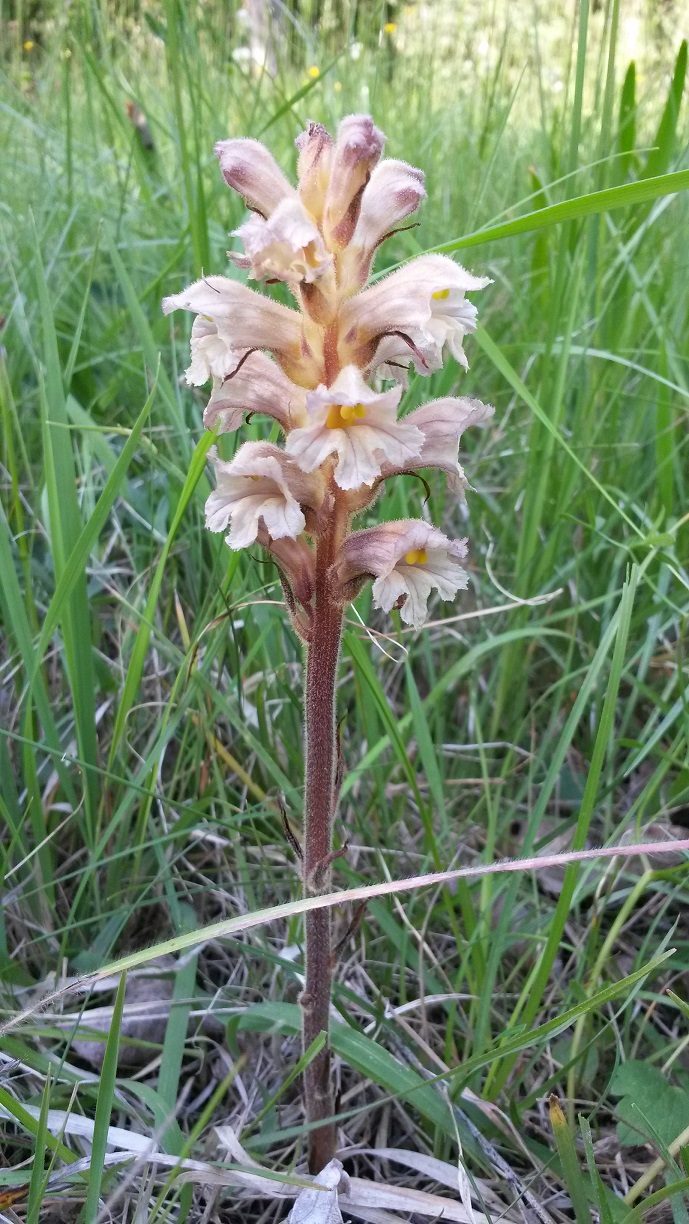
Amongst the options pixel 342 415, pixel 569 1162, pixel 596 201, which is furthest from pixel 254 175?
pixel 569 1162

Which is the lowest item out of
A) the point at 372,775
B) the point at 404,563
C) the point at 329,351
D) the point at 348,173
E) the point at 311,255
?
the point at 372,775

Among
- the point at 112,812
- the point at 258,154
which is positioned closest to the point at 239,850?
the point at 112,812

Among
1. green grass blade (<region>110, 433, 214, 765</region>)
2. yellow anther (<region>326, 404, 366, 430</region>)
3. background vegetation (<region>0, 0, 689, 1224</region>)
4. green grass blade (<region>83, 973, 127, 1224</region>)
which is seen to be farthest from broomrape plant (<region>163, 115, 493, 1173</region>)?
green grass blade (<region>83, 973, 127, 1224</region>)

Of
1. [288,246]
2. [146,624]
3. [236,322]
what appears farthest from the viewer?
[146,624]

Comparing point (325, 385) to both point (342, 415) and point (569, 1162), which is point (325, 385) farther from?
point (569, 1162)

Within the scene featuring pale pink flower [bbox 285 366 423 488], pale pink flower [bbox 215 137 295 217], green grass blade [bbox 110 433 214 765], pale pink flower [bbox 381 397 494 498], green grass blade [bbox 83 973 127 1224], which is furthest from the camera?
green grass blade [bbox 110 433 214 765]

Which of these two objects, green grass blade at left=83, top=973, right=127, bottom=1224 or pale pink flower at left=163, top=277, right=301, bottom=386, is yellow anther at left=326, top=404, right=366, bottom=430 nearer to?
pale pink flower at left=163, top=277, right=301, bottom=386

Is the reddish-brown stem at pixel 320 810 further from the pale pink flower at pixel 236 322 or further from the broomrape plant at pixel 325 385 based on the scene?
the pale pink flower at pixel 236 322

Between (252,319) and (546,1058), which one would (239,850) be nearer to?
(546,1058)
